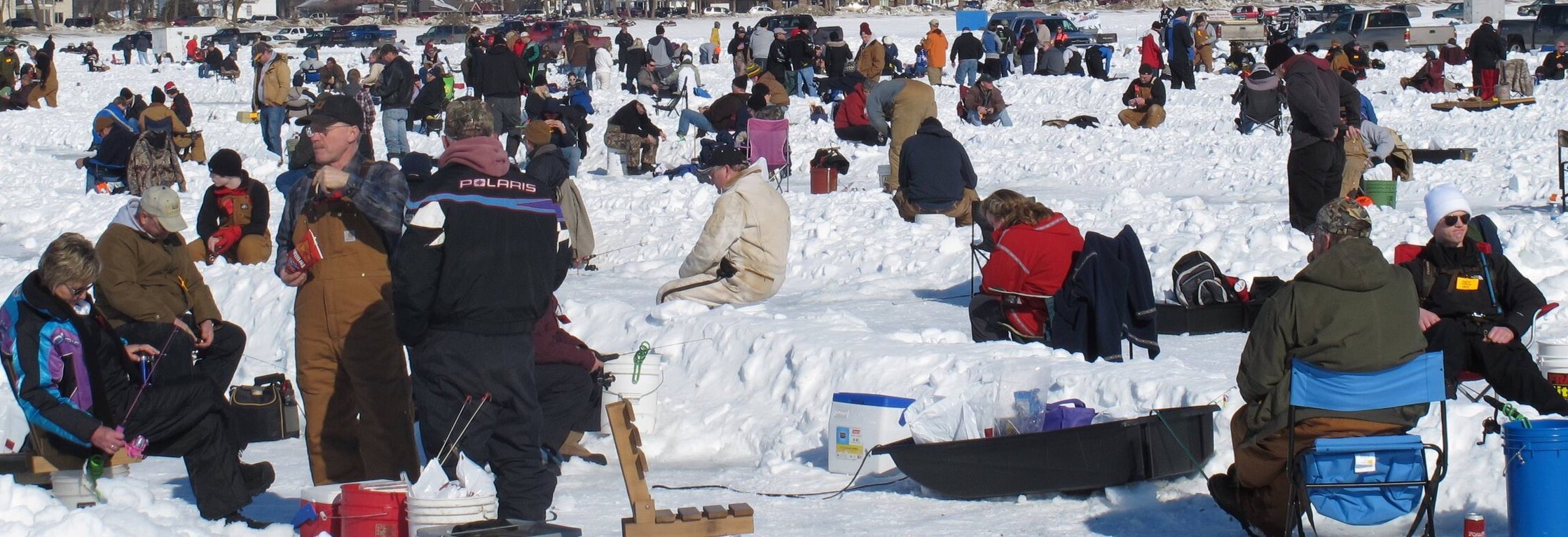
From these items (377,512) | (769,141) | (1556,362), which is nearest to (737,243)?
(1556,362)

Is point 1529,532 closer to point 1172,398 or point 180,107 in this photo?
point 1172,398

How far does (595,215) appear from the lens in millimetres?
14789

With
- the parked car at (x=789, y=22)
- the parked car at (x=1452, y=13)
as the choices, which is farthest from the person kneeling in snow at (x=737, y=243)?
the parked car at (x=1452, y=13)

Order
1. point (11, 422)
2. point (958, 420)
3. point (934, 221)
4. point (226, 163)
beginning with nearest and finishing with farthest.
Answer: point (958, 420) < point (11, 422) < point (226, 163) < point (934, 221)

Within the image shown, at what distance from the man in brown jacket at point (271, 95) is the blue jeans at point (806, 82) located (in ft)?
28.7

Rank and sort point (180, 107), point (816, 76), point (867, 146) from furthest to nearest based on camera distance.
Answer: point (816, 76) < point (180, 107) < point (867, 146)

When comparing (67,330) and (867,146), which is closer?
(67,330)

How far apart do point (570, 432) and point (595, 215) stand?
7628mm

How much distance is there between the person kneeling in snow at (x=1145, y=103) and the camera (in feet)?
71.7

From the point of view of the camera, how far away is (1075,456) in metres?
5.80

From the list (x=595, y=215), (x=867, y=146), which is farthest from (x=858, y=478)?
(x=867, y=146)

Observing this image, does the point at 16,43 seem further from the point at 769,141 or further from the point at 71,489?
the point at 71,489

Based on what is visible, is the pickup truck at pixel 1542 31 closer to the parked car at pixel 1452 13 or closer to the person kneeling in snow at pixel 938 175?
the parked car at pixel 1452 13

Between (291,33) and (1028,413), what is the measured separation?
190 feet
